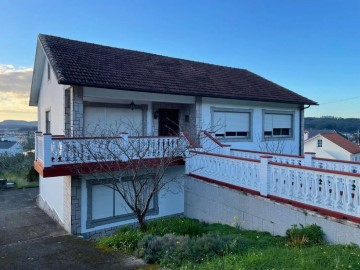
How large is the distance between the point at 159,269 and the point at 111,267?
998 mm

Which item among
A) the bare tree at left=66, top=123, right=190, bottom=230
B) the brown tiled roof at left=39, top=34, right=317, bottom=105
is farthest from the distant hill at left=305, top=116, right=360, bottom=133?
the bare tree at left=66, top=123, right=190, bottom=230

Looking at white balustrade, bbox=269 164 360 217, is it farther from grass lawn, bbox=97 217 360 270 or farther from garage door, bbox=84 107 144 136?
garage door, bbox=84 107 144 136

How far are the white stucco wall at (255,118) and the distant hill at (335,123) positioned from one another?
204 ft

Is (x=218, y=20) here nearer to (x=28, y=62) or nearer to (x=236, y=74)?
(x=236, y=74)

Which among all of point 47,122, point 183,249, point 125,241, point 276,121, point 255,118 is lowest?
point 125,241

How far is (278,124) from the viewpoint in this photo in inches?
609

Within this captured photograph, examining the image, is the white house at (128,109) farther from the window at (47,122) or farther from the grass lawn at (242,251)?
the grass lawn at (242,251)

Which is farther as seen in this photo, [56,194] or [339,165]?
[56,194]

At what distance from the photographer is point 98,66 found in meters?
11.4

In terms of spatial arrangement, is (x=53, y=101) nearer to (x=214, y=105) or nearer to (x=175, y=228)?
(x=214, y=105)

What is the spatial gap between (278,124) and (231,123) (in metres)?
3.43

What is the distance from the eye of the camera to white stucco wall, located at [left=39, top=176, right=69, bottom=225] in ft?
32.9

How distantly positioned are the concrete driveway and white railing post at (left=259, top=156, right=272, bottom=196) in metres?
3.78

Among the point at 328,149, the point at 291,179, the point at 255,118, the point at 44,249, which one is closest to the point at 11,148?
the point at 255,118
